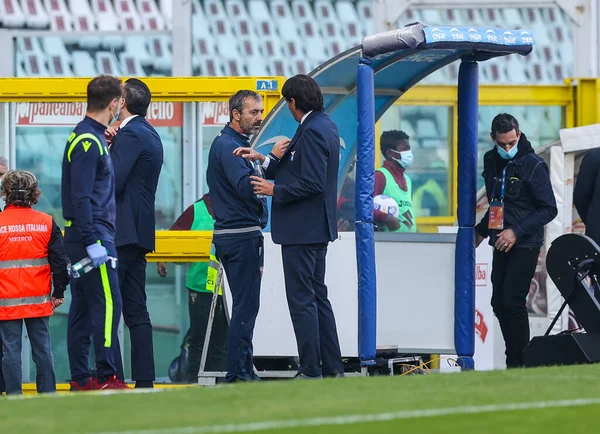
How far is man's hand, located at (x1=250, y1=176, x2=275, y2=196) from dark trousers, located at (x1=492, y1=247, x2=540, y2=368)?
7.24ft

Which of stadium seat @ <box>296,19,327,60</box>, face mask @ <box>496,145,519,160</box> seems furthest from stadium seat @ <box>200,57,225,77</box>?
face mask @ <box>496,145,519,160</box>

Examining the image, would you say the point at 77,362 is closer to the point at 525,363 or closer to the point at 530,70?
the point at 525,363

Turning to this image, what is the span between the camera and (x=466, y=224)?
31.7ft

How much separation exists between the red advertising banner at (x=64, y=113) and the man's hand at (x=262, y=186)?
2862 millimetres

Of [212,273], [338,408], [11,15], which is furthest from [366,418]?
[11,15]

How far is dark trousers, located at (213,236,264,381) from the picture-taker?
851 cm

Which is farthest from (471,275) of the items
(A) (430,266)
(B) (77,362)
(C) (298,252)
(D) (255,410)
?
(D) (255,410)

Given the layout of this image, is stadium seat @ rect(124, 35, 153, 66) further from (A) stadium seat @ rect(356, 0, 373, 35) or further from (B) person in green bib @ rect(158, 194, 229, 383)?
(B) person in green bib @ rect(158, 194, 229, 383)

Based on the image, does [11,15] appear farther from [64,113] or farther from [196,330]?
[196,330]

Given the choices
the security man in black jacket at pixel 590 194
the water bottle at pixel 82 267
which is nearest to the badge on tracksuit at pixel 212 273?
the water bottle at pixel 82 267

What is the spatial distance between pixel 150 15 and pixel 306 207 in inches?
314

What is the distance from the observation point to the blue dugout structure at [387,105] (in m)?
9.06

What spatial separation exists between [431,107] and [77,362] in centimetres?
620

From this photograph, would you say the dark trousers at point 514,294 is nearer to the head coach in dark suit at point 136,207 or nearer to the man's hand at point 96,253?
the head coach in dark suit at point 136,207
